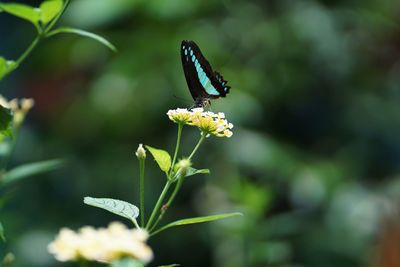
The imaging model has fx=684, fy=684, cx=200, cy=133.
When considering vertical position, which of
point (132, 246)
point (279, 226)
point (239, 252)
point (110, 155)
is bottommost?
point (132, 246)

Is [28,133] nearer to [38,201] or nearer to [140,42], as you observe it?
[38,201]

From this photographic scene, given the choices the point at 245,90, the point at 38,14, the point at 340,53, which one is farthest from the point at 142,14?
the point at 38,14

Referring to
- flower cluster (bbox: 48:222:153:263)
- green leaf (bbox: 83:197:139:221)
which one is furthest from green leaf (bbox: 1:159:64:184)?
flower cluster (bbox: 48:222:153:263)

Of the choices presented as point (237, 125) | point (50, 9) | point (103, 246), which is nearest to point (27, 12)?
point (50, 9)

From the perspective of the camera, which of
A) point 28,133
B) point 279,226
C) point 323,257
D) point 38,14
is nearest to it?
point 38,14

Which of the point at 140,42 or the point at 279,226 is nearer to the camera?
the point at 279,226

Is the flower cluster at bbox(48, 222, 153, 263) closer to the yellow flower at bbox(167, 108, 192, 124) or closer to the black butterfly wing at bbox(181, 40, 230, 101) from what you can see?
the yellow flower at bbox(167, 108, 192, 124)

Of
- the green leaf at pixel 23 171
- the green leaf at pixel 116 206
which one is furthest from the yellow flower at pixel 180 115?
the green leaf at pixel 23 171

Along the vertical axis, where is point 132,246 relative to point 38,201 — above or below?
below
